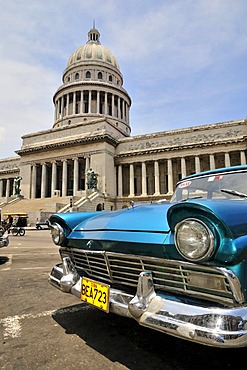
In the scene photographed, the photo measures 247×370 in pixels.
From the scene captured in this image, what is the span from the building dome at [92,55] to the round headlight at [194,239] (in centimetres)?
5646

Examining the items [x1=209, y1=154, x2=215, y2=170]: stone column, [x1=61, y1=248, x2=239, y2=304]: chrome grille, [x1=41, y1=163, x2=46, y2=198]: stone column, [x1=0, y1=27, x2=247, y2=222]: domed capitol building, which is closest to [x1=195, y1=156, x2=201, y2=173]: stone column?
[x1=0, y1=27, x2=247, y2=222]: domed capitol building

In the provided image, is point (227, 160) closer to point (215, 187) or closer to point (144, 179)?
point (144, 179)

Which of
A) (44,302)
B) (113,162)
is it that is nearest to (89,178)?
(113,162)

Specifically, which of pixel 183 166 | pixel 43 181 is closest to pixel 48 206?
pixel 43 181

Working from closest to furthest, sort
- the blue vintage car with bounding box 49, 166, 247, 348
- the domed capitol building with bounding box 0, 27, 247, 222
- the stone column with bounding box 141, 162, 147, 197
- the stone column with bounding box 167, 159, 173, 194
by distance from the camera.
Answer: the blue vintage car with bounding box 49, 166, 247, 348 < the domed capitol building with bounding box 0, 27, 247, 222 < the stone column with bounding box 167, 159, 173, 194 < the stone column with bounding box 141, 162, 147, 197

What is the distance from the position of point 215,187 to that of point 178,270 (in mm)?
1744

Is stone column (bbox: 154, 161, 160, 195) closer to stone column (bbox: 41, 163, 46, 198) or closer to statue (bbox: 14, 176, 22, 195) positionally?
stone column (bbox: 41, 163, 46, 198)

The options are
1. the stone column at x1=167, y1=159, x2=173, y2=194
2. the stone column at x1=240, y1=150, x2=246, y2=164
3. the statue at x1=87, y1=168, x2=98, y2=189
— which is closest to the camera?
the stone column at x1=240, y1=150, x2=246, y2=164

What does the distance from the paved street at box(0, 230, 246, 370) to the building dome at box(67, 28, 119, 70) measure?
55.7 m

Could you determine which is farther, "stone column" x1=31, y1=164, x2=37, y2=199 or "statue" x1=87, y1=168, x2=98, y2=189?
"stone column" x1=31, y1=164, x2=37, y2=199

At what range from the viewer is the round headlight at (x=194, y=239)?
1.72 m

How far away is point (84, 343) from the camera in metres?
2.42

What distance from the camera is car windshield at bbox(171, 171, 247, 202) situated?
2967 mm

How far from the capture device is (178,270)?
6.19 feet
